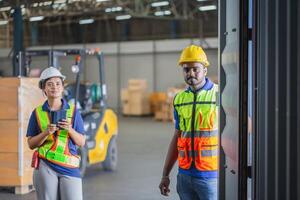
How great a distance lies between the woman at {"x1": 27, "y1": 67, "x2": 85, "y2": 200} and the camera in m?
4.01

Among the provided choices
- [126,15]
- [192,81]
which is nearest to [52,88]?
[192,81]

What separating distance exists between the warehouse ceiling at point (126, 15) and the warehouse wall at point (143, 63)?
1214mm

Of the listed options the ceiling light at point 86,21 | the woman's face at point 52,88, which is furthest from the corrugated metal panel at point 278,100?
the ceiling light at point 86,21

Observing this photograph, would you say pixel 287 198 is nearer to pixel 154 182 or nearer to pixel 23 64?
pixel 154 182

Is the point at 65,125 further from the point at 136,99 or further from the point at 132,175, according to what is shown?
the point at 136,99

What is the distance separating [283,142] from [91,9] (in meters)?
21.5

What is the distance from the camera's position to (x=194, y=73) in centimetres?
345

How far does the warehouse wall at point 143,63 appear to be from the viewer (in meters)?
27.1

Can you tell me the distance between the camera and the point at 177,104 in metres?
3.54

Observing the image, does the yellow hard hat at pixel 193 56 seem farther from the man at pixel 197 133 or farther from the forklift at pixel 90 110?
the forklift at pixel 90 110

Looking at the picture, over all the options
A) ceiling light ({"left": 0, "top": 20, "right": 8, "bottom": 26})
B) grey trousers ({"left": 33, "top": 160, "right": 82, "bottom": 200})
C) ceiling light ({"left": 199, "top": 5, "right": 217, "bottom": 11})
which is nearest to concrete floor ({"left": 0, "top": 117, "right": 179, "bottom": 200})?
grey trousers ({"left": 33, "top": 160, "right": 82, "bottom": 200})

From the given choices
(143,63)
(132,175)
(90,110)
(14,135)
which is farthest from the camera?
(143,63)

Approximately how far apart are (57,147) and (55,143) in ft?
0.12

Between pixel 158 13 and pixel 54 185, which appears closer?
pixel 54 185
